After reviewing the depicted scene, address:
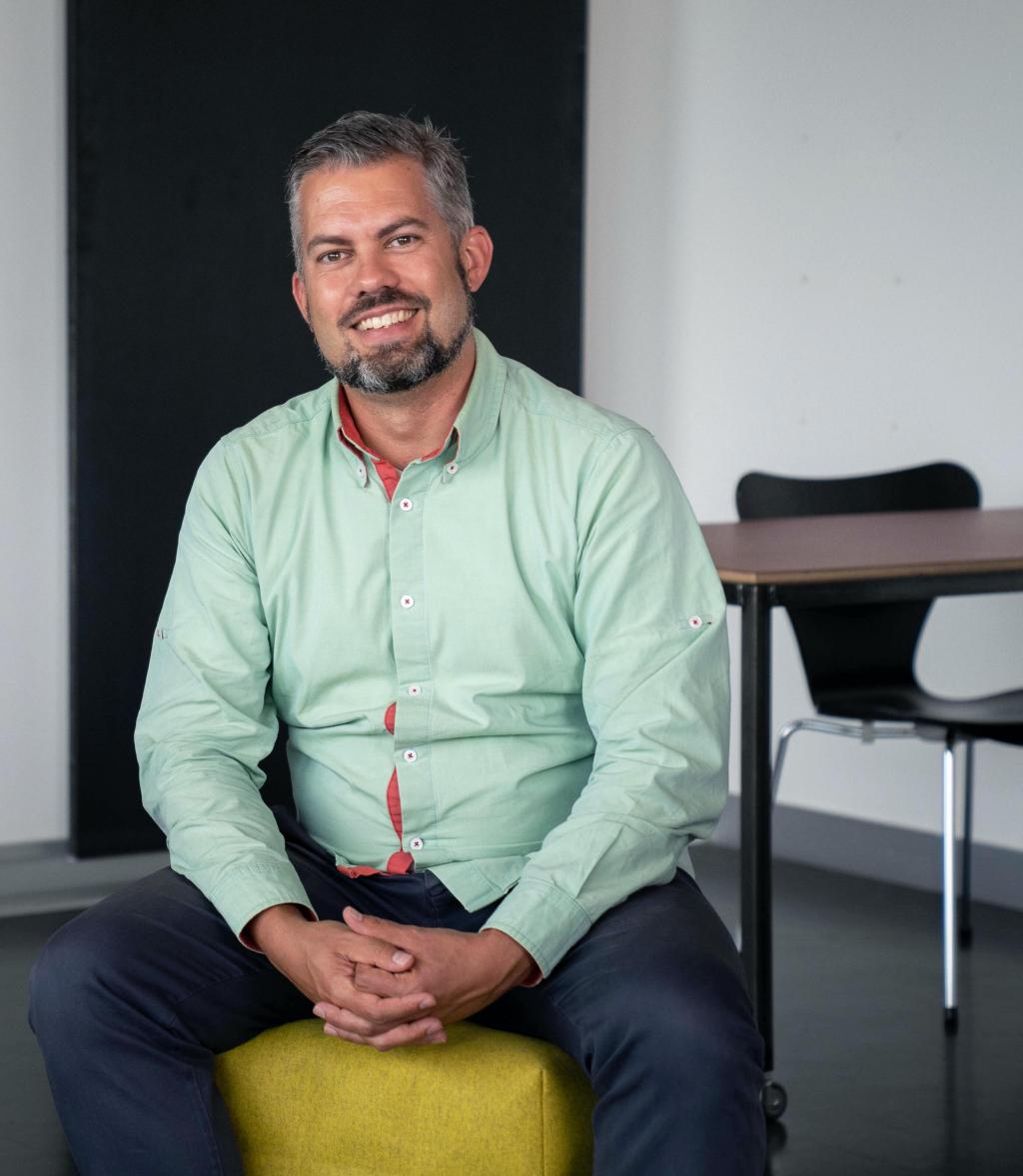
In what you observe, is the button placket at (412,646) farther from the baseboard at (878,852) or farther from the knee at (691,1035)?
the baseboard at (878,852)

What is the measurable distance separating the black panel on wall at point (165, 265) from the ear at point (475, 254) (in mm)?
2093

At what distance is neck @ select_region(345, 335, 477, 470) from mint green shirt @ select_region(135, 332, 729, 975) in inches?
1.3

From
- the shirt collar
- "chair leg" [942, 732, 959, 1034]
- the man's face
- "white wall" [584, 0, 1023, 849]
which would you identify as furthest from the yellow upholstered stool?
"white wall" [584, 0, 1023, 849]

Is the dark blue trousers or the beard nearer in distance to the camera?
the dark blue trousers

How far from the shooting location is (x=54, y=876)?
4184 mm

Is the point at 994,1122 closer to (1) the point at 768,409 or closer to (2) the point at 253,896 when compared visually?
Result: (2) the point at 253,896

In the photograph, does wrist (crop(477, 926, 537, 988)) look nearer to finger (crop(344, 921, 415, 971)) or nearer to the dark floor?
finger (crop(344, 921, 415, 971))

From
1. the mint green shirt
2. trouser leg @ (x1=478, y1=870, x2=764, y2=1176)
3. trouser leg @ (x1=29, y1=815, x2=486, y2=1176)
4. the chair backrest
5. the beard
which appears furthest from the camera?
the chair backrest

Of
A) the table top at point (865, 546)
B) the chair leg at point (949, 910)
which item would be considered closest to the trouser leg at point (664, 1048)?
the table top at point (865, 546)

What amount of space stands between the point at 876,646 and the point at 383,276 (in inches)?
79.8

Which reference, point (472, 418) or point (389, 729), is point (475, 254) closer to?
point (472, 418)

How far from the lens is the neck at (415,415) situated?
215 centimetres

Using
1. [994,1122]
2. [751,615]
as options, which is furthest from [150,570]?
[994,1122]

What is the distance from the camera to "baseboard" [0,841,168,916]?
412 centimetres
